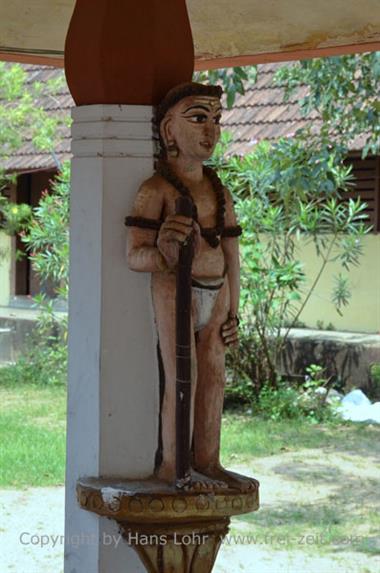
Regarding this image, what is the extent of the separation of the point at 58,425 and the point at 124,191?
20.8 feet

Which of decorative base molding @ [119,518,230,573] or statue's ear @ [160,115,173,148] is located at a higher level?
statue's ear @ [160,115,173,148]

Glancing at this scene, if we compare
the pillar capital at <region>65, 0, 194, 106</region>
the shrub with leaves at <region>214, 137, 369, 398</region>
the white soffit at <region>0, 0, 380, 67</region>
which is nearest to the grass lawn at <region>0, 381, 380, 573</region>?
the shrub with leaves at <region>214, 137, 369, 398</region>

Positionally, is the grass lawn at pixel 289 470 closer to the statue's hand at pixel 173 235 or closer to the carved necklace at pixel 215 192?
the carved necklace at pixel 215 192

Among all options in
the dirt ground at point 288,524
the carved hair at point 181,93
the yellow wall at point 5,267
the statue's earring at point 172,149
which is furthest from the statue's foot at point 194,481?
the yellow wall at point 5,267

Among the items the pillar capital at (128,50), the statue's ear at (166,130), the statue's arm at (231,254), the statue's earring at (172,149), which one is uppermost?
the pillar capital at (128,50)

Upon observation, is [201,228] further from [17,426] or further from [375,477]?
[17,426]

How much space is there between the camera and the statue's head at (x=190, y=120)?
296cm

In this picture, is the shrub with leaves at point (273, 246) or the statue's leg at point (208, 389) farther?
the shrub with leaves at point (273, 246)

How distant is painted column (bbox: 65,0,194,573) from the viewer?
9.87ft

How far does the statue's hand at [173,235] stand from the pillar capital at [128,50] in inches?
14.4

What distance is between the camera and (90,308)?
305 cm

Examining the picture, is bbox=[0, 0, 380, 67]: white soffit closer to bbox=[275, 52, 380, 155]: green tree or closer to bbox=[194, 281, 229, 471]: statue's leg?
bbox=[194, 281, 229, 471]: statue's leg

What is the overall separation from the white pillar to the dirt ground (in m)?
2.96

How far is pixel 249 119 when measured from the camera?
34.7 ft
